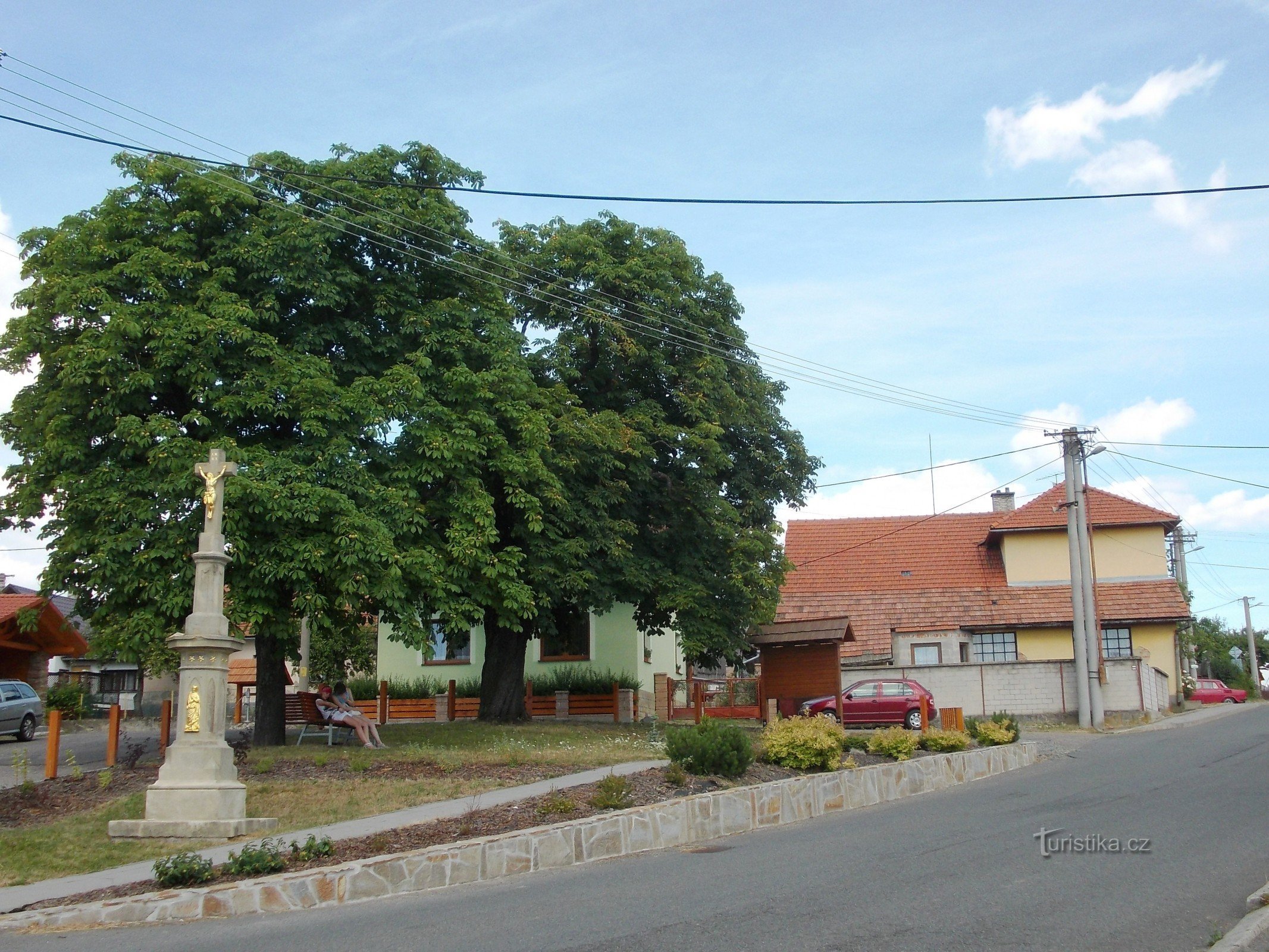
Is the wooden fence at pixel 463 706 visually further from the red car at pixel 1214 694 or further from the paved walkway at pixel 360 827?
the red car at pixel 1214 694

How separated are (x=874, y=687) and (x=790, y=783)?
15801 millimetres

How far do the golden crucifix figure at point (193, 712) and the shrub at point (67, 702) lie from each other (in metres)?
27.9

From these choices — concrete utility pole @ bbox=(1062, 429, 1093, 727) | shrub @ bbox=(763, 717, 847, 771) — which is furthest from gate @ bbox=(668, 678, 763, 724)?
shrub @ bbox=(763, 717, 847, 771)

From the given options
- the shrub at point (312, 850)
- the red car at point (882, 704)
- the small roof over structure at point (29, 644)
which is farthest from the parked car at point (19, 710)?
the shrub at point (312, 850)

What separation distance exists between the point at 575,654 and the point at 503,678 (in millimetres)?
8533

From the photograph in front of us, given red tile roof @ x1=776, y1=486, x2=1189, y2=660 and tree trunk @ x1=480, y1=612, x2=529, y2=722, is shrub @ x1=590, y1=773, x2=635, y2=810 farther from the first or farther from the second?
red tile roof @ x1=776, y1=486, x2=1189, y2=660

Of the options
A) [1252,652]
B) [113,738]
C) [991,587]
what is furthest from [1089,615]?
[1252,652]

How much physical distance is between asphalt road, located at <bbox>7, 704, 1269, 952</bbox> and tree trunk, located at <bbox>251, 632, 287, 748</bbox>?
10.4 m

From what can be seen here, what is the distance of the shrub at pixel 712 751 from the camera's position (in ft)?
45.8

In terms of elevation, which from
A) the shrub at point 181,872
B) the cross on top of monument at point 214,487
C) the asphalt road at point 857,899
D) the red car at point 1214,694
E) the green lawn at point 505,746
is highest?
the cross on top of monument at point 214,487

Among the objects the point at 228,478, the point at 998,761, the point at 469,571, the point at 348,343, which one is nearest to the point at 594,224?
the point at 348,343

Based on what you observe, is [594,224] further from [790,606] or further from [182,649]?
[790,606]

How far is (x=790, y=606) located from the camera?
3997cm

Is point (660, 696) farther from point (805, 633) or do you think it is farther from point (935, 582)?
point (935, 582)
